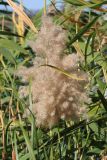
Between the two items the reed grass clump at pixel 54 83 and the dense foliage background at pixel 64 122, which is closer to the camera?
the reed grass clump at pixel 54 83

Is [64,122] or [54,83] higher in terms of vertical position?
[54,83]

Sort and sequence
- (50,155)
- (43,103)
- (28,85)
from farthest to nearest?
(50,155) → (28,85) → (43,103)

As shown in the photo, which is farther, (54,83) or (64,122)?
(64,122)

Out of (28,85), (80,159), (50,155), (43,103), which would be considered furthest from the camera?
(80,159)

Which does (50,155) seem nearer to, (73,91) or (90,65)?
(73,91)

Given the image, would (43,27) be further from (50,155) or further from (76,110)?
(50,155)

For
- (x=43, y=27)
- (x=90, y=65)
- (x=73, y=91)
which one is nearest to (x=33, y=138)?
(x=73, y=91)

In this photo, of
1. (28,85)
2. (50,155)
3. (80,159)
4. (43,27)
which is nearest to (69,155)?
(80,159)

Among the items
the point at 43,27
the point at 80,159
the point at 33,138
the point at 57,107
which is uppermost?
the point at 43,27

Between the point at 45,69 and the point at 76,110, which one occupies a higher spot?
the point at 45,69

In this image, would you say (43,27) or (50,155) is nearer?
(43,27)

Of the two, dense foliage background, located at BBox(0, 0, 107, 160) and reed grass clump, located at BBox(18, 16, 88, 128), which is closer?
reed grass clump, located at BBox(18, 16, 88, 128)
